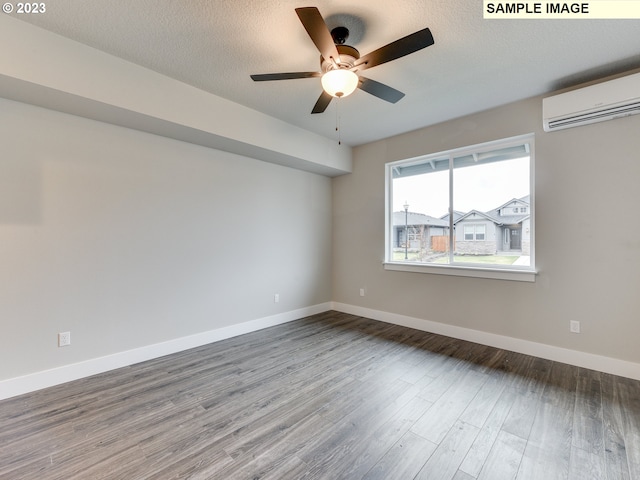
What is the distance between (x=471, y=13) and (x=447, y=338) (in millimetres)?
3227

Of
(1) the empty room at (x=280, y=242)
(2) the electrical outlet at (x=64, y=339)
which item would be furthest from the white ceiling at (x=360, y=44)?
(2) the electrical outlet at (x=64, y=339)

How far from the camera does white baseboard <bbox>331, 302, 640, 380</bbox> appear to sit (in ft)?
8.43

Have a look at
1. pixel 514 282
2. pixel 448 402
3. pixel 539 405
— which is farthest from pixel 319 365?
pixel 514 282

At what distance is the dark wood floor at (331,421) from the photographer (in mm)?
1567

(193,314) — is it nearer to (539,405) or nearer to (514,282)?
(539,405)

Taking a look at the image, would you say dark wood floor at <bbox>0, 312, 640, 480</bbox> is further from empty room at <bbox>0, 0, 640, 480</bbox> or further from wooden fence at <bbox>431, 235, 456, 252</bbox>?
wooden fence at <bbox>431, 235, 456, 252</bbox>

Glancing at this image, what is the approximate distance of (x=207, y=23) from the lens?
1.99m

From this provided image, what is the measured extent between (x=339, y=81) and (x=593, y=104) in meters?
2.35

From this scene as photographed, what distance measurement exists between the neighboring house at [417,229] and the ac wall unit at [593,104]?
1524 millimetres

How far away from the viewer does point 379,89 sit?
2.17m

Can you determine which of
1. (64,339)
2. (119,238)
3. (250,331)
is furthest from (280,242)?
(64,339)

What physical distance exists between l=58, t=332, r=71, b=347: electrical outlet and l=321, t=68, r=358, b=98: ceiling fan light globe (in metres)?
2.99

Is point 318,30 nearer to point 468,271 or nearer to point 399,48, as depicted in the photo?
point 399,48

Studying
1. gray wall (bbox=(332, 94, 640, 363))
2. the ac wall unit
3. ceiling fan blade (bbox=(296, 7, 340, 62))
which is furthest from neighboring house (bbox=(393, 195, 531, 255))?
ceiling fan blade (bbox=(296, 7, 340, 62))
